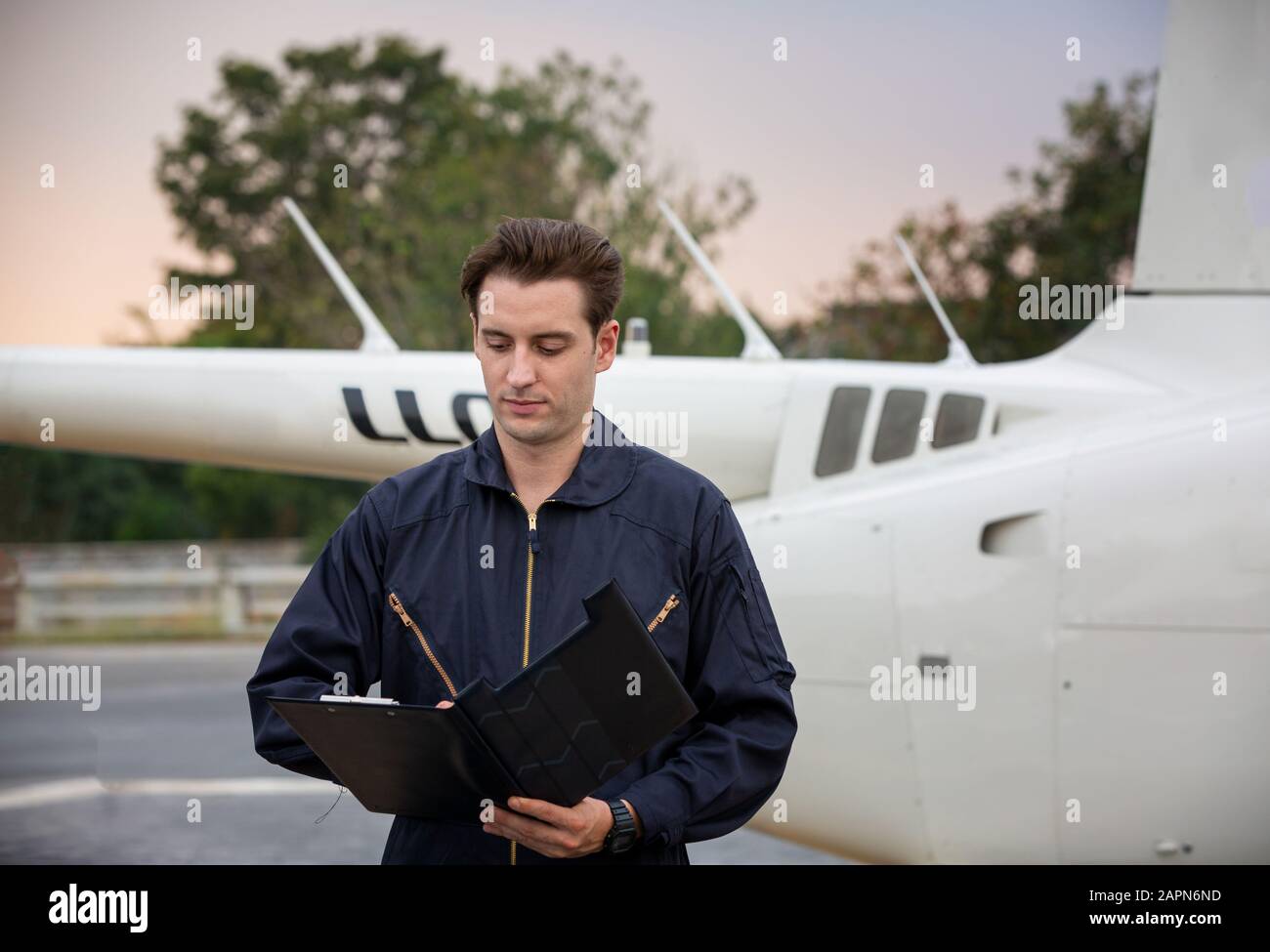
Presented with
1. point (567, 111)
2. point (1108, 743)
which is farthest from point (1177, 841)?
point (567, 111)

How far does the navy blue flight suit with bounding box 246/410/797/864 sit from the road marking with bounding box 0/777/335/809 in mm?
8702

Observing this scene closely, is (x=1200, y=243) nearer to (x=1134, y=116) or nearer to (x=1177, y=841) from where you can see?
(x=1177, y=841)

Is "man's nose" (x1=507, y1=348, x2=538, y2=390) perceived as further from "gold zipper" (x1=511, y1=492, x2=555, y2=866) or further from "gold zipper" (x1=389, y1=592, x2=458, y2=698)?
"gold zipper" (x1=389, y1=592, x2=458, y2=698)

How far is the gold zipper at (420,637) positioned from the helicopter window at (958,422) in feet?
12.3

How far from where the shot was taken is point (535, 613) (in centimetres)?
247

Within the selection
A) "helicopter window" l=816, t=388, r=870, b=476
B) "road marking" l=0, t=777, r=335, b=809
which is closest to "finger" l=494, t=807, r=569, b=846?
"helicopter window" l=816, t=388, r=870, b=476

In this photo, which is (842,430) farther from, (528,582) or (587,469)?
(528,582)

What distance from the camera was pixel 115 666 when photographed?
18.9 metres

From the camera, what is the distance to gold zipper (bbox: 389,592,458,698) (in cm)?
247

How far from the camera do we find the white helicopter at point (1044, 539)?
16.3 feet

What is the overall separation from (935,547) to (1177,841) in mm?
1381

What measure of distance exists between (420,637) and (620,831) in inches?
20.0

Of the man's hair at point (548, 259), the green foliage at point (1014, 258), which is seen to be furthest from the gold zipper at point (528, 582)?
the green foliage at point (1014, 258)

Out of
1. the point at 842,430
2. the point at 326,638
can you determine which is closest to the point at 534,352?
the point at 326,638
